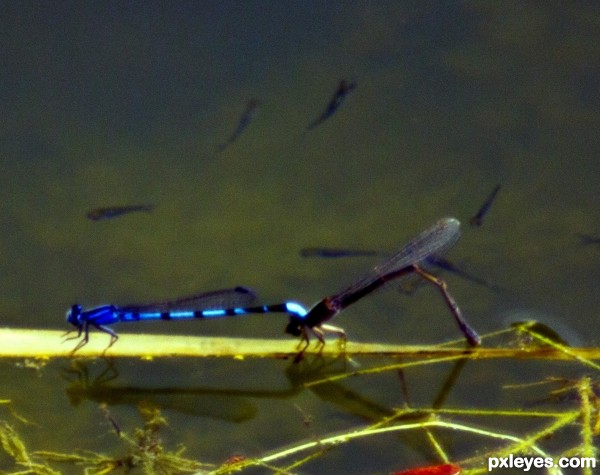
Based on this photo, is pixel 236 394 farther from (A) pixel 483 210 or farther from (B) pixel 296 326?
(A) pixel 483 210

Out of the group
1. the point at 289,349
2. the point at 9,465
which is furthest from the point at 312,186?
the point at 9,465

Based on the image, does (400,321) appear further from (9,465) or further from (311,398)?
(9,465)

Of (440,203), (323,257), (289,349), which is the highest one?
(440,203)

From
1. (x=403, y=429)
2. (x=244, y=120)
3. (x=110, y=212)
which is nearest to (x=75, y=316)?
(x=110, y=212)

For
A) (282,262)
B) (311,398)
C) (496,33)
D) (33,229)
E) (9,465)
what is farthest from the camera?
(496,33)

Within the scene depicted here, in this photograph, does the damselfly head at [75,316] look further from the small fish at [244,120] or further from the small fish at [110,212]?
the small fish at [244,120]

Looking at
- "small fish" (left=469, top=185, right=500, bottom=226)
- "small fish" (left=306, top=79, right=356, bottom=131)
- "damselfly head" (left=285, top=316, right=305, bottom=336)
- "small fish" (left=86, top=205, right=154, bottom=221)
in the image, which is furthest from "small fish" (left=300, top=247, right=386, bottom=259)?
"small fish" (left=306, top=79, right=356, bottom=131)
